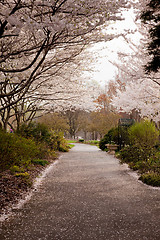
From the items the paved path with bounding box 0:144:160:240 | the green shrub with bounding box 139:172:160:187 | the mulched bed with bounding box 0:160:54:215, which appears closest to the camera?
the paved path with bounding box 0:144:160:240

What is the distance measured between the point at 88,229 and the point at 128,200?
1757 mm

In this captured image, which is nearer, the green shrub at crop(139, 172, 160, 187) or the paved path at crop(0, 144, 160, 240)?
the paved path at crop(0, 144, 160, 240)

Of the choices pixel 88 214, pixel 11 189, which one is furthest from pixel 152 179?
pixel 11 189

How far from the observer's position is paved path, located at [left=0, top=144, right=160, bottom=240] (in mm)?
3360

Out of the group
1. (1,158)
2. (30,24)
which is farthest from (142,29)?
(1,158)

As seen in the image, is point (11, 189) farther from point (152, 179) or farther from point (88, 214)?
point (152, 179)

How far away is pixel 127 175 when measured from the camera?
26.3 feet

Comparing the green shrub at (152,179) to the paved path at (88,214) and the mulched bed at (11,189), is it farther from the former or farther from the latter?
the mulched bed at (11,189)

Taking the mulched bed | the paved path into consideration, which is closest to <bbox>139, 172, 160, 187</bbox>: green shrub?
the paved path

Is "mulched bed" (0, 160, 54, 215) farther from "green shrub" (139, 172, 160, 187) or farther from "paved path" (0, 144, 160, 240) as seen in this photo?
"green shrub" (139, 172, 160, 187)

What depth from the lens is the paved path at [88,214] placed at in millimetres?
3360

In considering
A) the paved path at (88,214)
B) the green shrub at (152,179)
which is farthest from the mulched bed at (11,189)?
the green shrub at (152,179)

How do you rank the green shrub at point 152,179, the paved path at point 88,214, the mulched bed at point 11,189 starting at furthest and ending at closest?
the green shrub at point 152,179 → the mulched bed at point 11,189 → the paved path at point 88,214

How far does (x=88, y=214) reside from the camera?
4180 millimetres
